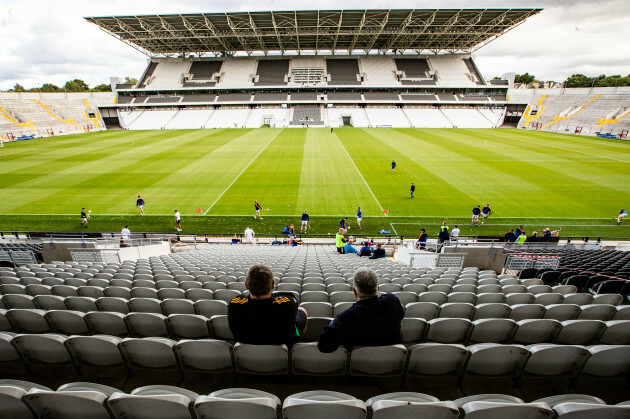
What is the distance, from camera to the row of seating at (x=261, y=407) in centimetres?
178

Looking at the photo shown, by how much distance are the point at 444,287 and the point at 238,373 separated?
417 centimetres

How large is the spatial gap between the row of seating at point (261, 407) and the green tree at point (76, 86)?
147 m

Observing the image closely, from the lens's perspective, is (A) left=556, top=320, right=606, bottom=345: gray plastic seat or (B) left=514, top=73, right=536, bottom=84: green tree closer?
(A) left=556, top=320, right=606, bottom=345: gray plastic seat

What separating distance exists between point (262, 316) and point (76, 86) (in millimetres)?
150981

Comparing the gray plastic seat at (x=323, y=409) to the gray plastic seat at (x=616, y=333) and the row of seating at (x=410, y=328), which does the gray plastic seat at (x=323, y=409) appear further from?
the gray plastic seat at (x=616, y=333)

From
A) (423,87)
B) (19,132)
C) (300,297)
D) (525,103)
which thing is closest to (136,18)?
(19,132)

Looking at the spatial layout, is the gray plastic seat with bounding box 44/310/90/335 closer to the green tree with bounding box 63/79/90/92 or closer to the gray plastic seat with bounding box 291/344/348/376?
the gray plastic seat with bounding box 291/344/348/376

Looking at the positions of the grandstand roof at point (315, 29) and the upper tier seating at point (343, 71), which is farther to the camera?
the upper tier seating at point (343, 71)

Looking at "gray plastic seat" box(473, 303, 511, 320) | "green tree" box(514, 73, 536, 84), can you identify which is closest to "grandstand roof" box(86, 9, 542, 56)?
"gray plastic seat" box(473, 303, 511, 320)

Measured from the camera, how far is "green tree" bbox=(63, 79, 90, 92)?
111625 millimetres

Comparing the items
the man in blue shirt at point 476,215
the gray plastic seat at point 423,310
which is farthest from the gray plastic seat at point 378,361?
the man in blue shirt at point 476,215

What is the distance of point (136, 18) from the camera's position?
168 ft

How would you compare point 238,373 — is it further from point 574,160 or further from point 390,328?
point 574,160

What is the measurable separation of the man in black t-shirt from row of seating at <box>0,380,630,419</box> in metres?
0.81
